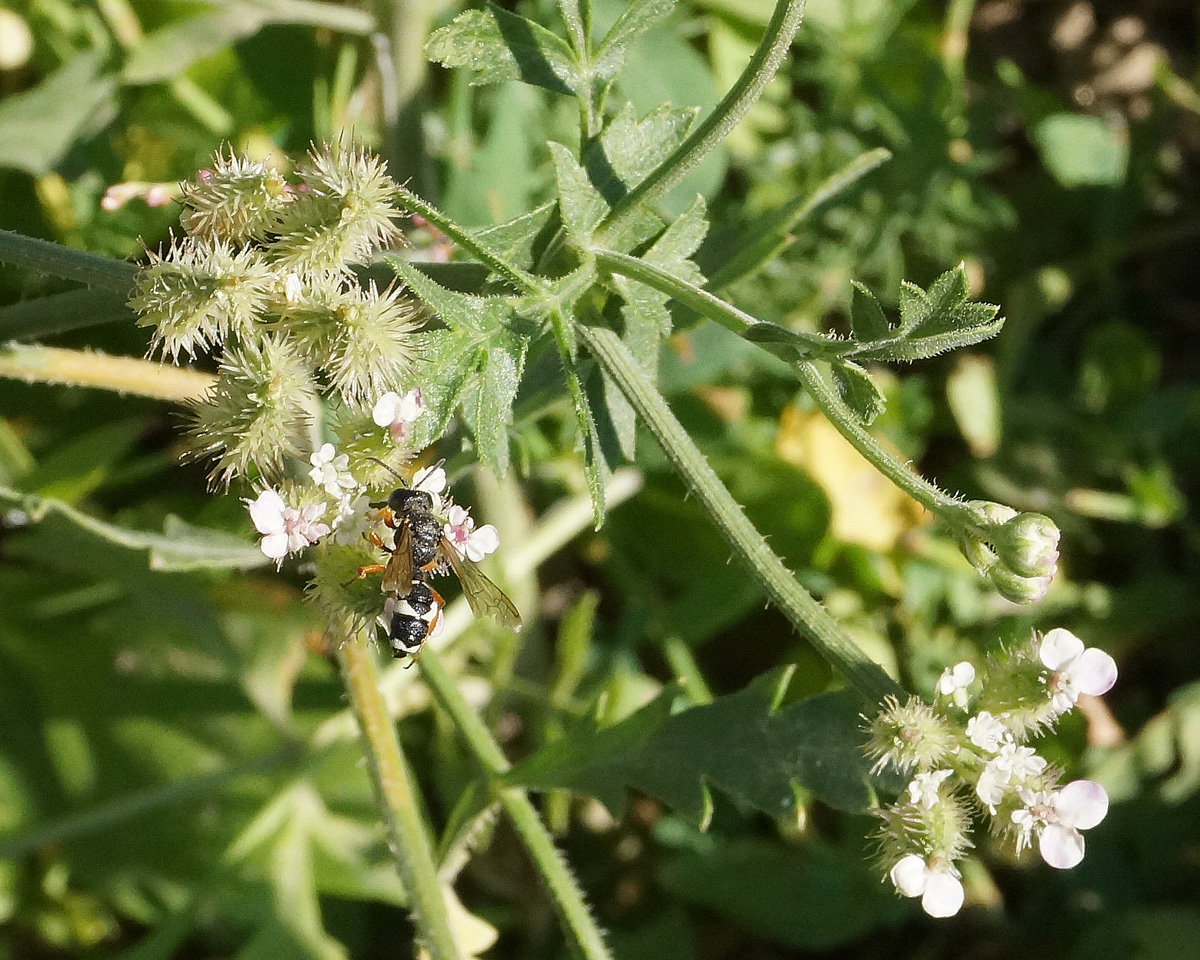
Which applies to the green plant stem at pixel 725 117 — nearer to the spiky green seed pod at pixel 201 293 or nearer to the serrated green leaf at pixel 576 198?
the serrated green leaf at pixel 576 198

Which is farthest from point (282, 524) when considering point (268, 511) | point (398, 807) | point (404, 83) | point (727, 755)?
point (404, 83)

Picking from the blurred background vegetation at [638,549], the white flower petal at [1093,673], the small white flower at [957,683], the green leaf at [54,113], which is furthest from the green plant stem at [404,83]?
the white flower petal at [1093,673]

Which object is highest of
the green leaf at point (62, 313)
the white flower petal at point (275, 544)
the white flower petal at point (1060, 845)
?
the green leaf at point (62, 313)

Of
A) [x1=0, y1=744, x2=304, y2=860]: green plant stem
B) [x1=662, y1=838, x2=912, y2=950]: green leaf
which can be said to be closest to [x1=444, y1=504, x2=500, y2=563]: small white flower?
[x1=0, y1=744, x2=304, y2=860]: green plant stem

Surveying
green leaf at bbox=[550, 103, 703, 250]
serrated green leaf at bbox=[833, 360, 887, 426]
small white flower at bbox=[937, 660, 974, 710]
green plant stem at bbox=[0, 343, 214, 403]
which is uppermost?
green plant stem at bbox=[0, 343, 214, 403]

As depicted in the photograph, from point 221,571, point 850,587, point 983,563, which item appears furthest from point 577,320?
point 850,587

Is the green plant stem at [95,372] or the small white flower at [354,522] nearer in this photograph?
the small white flower at [354,522]

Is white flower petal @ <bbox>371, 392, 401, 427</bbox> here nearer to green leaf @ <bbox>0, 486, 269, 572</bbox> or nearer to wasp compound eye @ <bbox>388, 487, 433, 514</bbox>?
wasp compound eye @ <bbox>388, 487, 433, 514</bbox>

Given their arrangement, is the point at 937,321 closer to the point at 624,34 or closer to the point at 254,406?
the point at 624,34
